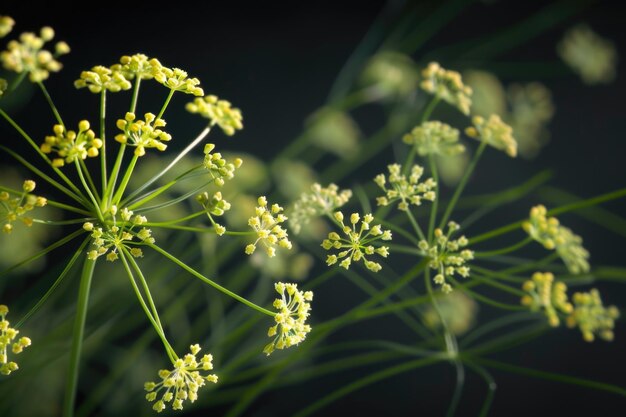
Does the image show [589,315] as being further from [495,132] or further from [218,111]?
[218,111]

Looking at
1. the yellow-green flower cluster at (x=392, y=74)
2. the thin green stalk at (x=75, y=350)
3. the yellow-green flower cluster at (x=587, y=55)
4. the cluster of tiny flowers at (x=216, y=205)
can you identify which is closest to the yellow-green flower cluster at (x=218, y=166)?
the cluster of tiny flowers at (x=216, y=205)

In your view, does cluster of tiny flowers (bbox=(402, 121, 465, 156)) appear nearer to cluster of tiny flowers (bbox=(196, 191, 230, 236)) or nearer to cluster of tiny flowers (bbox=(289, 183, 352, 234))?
cluster of tiny flowers (bbox=(289, 183, 352, 234))

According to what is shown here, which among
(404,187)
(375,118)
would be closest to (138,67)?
(404,187)

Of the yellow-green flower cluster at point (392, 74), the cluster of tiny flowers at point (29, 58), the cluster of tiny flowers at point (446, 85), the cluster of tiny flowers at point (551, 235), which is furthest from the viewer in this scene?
the yellow-green flower cluster at point (392, 74)

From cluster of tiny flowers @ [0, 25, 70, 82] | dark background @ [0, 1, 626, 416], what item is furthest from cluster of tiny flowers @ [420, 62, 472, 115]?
dark background @ [0, 1, 626, 416]

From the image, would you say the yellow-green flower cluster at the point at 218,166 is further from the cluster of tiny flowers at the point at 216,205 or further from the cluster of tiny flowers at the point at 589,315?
the cluster of tiny flowers at the point at 589,315

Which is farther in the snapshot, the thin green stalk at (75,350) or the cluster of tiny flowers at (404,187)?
the cluster of tiny flowers at (404,187)

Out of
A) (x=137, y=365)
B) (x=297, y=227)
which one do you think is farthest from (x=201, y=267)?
(x=297, y=227)
